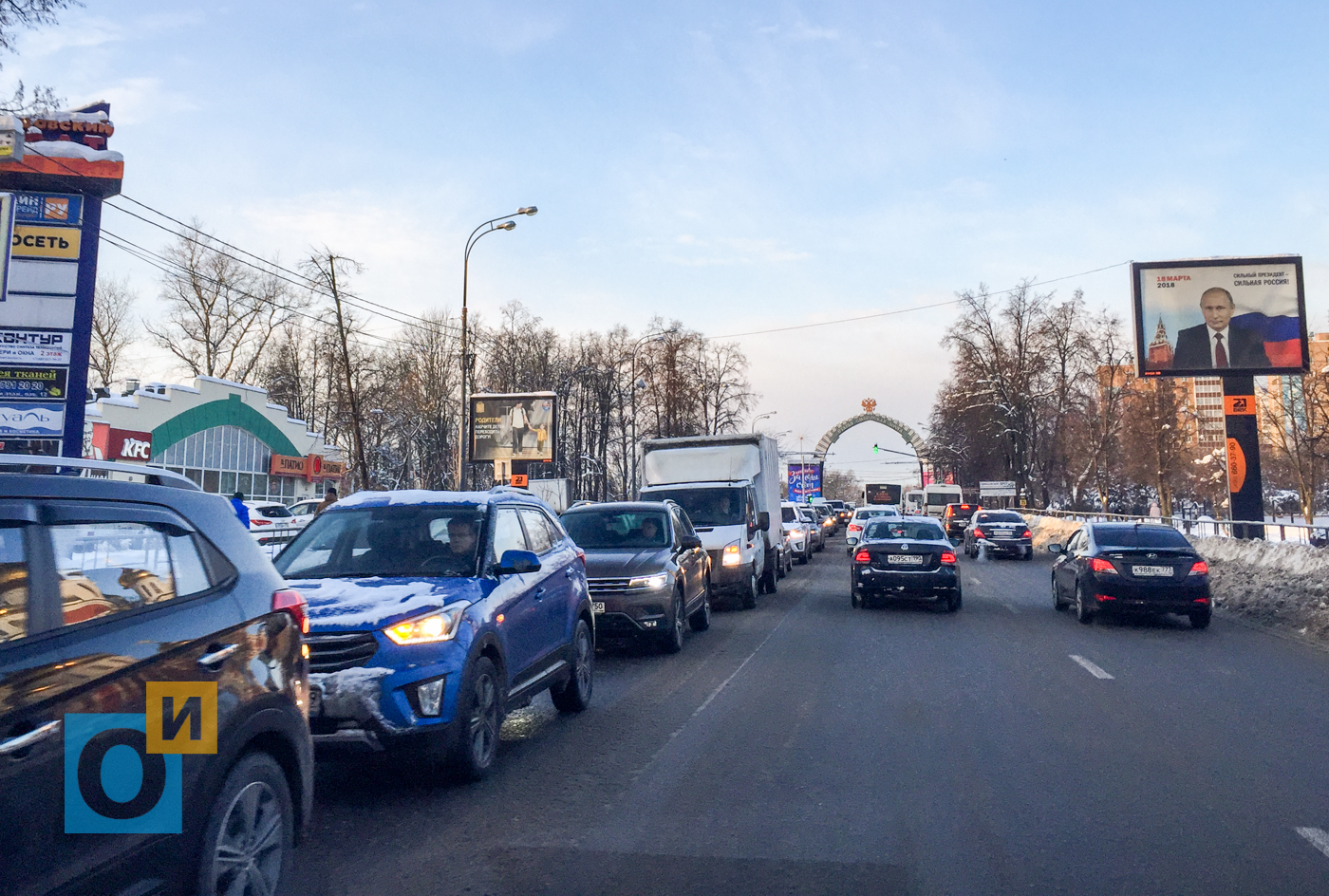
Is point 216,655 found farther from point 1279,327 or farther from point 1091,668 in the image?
point 1279,327

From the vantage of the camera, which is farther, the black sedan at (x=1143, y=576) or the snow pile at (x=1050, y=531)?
the snow pile at (x=1050, y=531)

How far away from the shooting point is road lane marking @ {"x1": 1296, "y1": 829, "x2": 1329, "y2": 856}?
4520 millimetres

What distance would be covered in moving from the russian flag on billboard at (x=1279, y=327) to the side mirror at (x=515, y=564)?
2961 cm

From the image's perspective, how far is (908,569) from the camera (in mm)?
15445

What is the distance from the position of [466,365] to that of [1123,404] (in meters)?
44.0

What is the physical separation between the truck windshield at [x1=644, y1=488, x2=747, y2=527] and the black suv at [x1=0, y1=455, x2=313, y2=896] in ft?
43.5

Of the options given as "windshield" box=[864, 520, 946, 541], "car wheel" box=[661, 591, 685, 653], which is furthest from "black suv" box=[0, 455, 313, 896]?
"windshield" box=[864, 520, 946, 541]

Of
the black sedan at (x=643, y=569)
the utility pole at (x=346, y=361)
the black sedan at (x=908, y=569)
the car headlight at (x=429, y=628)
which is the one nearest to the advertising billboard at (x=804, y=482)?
the utility pole at (x=346, y=361)

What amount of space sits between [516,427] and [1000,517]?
703 inches

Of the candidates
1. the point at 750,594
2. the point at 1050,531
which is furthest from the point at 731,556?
the point at 1050,531

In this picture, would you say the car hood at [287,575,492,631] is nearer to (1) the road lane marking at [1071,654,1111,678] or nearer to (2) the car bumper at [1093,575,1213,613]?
(1) the road lane marking at [1071,654,1111,678]

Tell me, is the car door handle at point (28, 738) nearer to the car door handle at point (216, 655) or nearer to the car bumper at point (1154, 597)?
the car door handle at point (216, 655)

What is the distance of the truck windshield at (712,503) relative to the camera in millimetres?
16953

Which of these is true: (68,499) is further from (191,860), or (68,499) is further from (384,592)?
(384,592)
